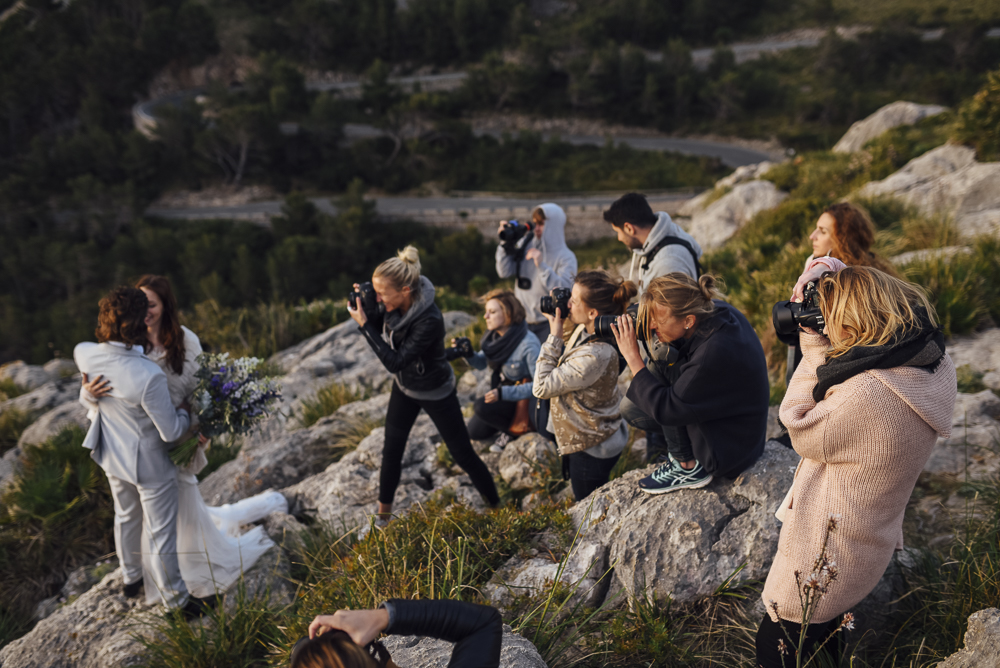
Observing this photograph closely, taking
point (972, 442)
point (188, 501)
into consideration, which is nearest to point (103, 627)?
point (188, 501)

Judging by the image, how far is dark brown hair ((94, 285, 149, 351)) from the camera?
3.20 m

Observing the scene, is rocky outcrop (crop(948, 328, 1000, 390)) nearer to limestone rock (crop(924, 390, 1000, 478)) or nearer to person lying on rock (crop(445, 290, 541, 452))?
limestone rock (crop(924, 390, 1000, 478))

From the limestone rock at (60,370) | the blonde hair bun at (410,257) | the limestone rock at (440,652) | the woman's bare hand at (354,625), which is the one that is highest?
the blonde hair bun at (410,257)

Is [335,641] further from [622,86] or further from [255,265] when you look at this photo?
[622,86]

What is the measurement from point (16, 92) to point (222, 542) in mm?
47878

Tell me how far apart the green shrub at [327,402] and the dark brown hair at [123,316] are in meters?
2.84

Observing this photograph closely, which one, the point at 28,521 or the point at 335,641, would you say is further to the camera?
the point at 28,521

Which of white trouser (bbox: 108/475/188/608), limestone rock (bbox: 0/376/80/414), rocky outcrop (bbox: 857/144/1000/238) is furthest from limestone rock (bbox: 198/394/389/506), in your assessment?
rocky outcrop (bbox: 857/144/1000/238)

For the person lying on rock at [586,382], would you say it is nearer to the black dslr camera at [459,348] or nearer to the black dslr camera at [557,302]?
the black dslr camera at [557,302]

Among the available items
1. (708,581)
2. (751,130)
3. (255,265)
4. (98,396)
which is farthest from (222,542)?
(751,130)

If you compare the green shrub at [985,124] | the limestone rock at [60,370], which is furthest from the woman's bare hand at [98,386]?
the green shrub at [985,124]

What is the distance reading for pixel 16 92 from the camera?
38000mm

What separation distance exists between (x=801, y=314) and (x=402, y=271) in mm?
2163

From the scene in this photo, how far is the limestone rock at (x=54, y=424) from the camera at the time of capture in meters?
6.31
